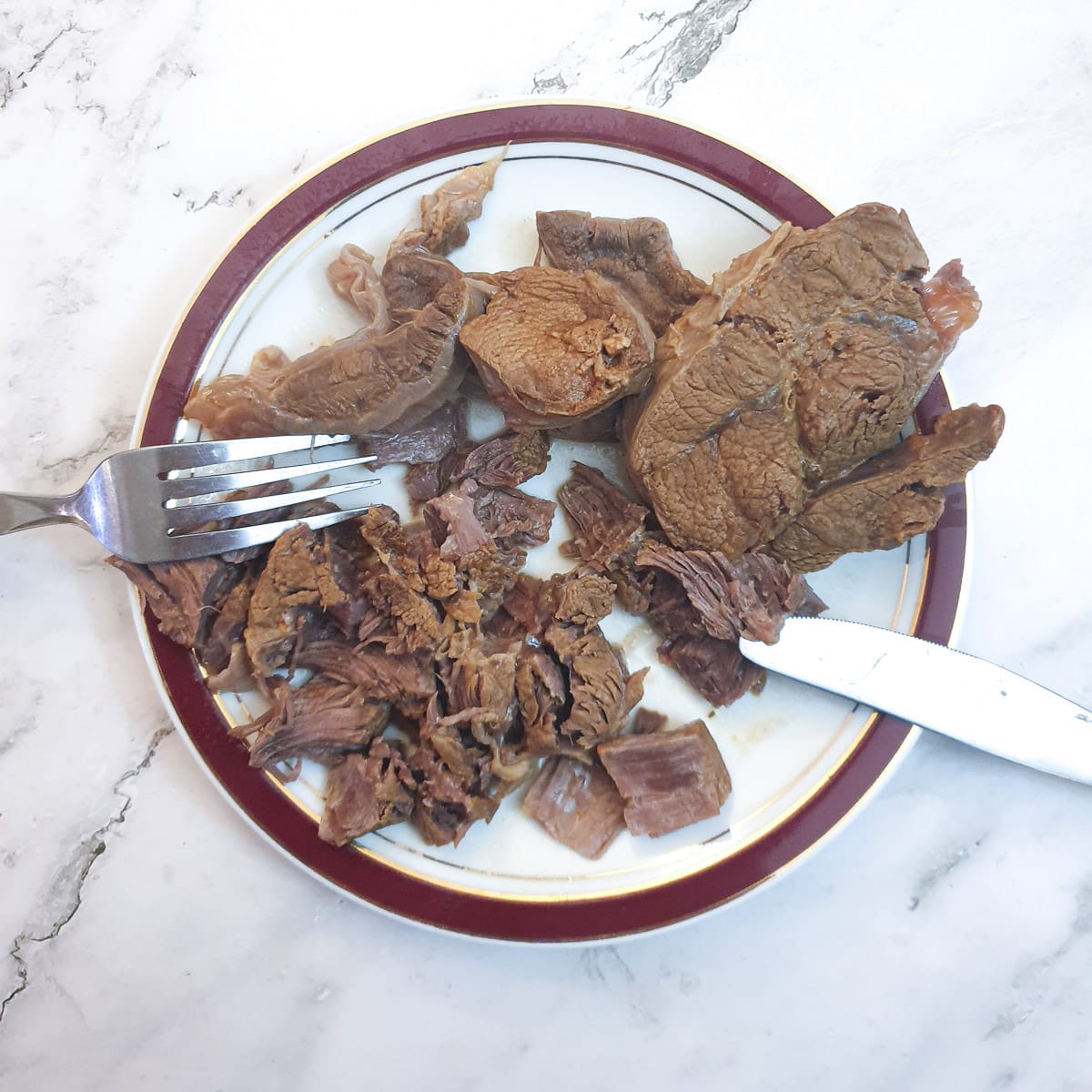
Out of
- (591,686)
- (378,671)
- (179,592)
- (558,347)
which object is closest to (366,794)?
(378,671)

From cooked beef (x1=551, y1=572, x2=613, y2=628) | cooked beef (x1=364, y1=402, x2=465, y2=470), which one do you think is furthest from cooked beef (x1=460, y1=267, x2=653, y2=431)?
cooked beef (x1=551, y1=572, x2=613, y2=628)

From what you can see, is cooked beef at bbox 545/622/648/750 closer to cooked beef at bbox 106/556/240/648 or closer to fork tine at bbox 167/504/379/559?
fork tine at bbox 167/504/379/559

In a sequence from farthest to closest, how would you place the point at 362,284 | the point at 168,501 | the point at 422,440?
the point at 422,440
the point at 362,284
the point at 168,501

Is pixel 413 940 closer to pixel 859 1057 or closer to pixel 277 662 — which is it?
pixel 277 662

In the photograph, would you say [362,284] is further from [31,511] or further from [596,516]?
[31,511]

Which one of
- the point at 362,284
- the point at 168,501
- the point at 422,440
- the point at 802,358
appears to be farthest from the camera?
the point at 422,440
